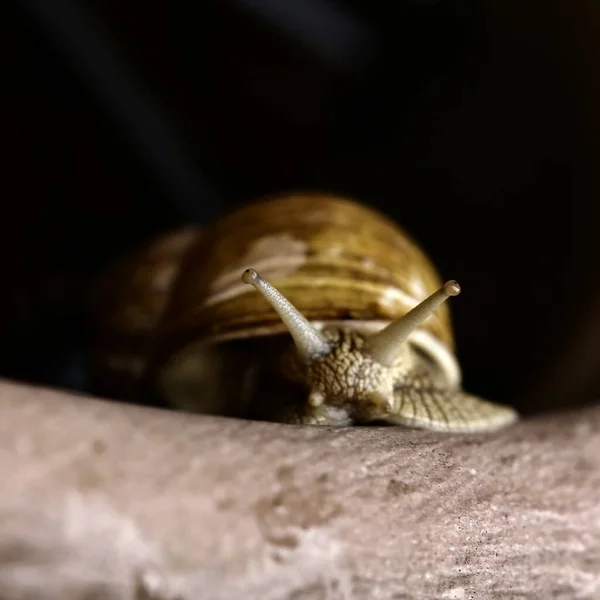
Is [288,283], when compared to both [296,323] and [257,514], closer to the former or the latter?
[296,323]

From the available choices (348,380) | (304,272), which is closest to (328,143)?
(304,272)

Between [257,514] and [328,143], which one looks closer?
[257,514]

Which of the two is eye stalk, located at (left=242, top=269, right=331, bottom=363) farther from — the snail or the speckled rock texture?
the speckled rock texture

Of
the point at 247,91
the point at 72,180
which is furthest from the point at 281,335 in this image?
the point at 247,91

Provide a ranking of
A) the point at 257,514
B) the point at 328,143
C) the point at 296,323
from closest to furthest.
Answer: the point at 257,514, the point at 296,323, the point at 328,143

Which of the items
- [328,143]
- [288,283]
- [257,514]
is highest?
[328,143]

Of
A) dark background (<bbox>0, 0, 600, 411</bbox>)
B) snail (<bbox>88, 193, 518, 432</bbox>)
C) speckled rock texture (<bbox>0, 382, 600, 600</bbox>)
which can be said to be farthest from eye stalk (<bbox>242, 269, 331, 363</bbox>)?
dark background (<bbox>0, 0, 600, 411</bbox>)
